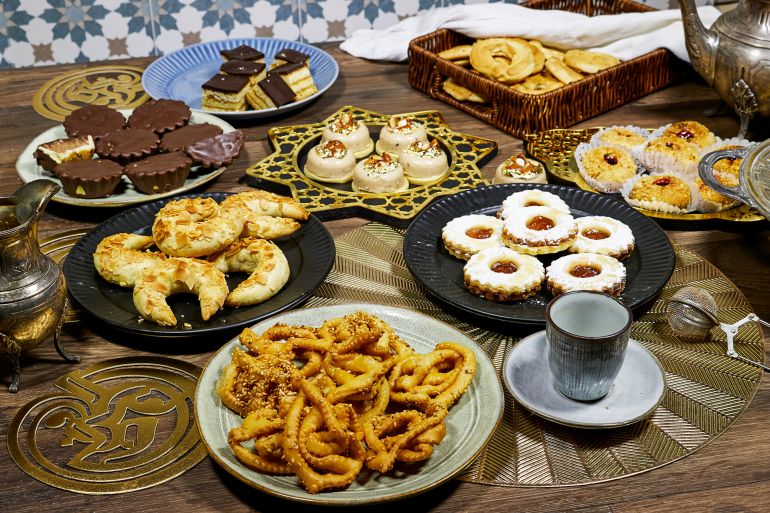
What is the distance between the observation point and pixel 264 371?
148 centimetres

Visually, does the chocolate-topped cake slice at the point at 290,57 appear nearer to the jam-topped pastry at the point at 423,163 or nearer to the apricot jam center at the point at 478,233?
the jam-topped pastry at the point at 423,163

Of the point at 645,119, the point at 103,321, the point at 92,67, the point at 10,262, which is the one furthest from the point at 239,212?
the point at 92,67

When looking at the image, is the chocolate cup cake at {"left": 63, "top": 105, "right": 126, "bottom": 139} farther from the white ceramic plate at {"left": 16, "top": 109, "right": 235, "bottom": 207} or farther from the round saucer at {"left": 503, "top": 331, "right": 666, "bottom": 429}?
the round saucer at {"left": 503, "top": 331, "right": 666, "bottom": 429}

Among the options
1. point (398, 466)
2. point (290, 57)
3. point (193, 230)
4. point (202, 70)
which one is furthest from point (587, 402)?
point (202, 70)

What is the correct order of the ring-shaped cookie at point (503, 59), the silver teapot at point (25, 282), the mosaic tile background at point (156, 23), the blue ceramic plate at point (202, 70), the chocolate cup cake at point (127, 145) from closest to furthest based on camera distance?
1. the silver teapot at point (25, 282)
2. the chocolate cup cake at point (127, 145)
3. the ring-shaped cookie at point (503, 59)
4. the blue ceramic plate at point (202, 70)
5. the mosaic tile background at point (156, 23)

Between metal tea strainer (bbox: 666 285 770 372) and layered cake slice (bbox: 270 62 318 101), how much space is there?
1.62 meters

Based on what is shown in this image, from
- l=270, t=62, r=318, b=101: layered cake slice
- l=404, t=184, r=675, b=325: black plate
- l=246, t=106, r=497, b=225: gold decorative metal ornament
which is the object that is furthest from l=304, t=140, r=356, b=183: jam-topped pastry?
l=270, t=62, r=318, b=101: layered cake slice

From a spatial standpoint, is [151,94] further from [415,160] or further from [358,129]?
[415,160]

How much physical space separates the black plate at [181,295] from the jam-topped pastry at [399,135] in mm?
521

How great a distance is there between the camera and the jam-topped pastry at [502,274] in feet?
5.93

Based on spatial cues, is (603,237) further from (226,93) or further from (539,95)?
(226,93)

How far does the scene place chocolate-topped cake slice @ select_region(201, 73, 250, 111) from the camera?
2803 millimetres

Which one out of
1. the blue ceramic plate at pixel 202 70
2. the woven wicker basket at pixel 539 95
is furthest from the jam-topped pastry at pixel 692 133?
the blue ceramic plate at pixel 202 70

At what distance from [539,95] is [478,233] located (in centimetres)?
72
